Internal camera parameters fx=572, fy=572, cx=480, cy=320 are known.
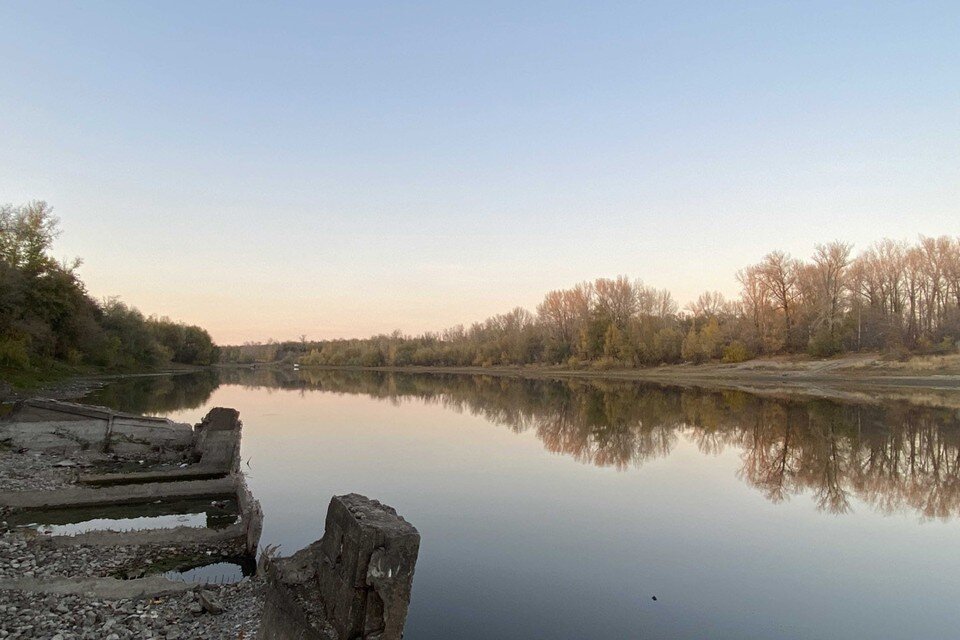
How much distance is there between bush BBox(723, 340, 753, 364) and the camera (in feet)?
210

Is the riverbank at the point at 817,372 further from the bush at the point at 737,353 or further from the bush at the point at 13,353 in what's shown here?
the bush at the point at 13,353

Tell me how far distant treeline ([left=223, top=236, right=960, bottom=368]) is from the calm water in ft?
111

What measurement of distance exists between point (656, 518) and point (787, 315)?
58428 millimetres

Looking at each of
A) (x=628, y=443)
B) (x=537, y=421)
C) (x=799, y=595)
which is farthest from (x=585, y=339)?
(x=799, y=595)

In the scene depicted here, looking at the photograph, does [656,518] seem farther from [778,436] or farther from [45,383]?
[45,383]

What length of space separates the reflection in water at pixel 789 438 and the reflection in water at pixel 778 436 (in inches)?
1.4

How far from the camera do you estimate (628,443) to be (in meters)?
23.0

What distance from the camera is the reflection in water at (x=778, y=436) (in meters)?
15.5

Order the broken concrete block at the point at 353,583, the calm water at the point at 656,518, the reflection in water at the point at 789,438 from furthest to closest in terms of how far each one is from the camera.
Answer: the reflection in water at the point at 789,438
the calm water at the point at 656,518
the broken concrete block at the point at 353,583

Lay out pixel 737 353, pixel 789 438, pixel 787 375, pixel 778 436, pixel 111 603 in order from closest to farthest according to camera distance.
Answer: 1. pixel 111 603
2. pixel 789 438
3. pixel 778 436
4. pixel 787 375
5. pixel 737 353

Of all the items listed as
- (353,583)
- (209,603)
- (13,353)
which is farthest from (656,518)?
(13,353)

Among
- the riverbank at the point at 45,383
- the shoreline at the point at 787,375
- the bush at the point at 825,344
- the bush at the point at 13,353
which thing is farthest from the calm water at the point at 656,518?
the bush at the point at 825,344

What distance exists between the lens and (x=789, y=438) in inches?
906

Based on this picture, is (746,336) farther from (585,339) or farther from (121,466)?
(121,466)
